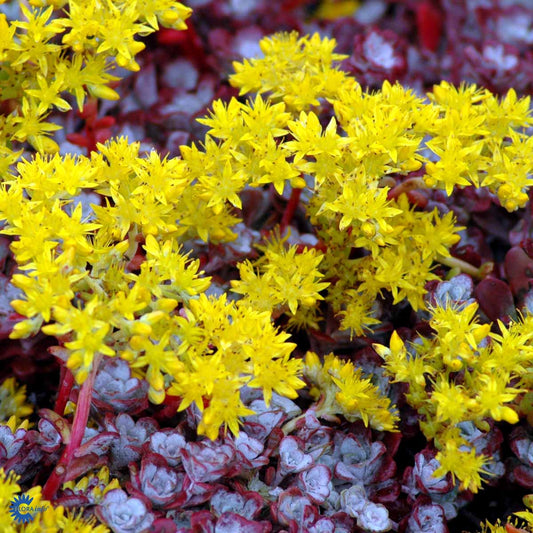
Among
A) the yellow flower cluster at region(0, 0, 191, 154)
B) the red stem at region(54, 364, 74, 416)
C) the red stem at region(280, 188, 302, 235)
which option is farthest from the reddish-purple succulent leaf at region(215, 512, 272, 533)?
the yellow flower cluster at region(0, 0, 191, 154)

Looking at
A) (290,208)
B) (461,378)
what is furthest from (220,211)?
(461,378)

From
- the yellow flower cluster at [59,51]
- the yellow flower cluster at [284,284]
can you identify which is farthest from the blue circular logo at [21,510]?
the yellow flower cluster at [59,51]

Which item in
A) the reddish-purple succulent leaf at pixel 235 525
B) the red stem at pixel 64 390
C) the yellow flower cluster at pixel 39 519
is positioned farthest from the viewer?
the red stem at pixel 64 390

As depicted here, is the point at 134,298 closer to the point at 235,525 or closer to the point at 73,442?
the point at 73,442

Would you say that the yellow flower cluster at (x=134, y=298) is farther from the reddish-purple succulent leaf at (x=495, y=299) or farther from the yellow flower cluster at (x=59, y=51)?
the reddish-purple succulent leaf at (x=495, y=299)

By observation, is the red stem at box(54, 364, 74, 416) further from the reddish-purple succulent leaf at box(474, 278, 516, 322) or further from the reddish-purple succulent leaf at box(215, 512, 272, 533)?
the reddish-purple succulent leaf at box(474, 278, 516, 322)

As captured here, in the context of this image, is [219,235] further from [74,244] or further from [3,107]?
[3,107]
